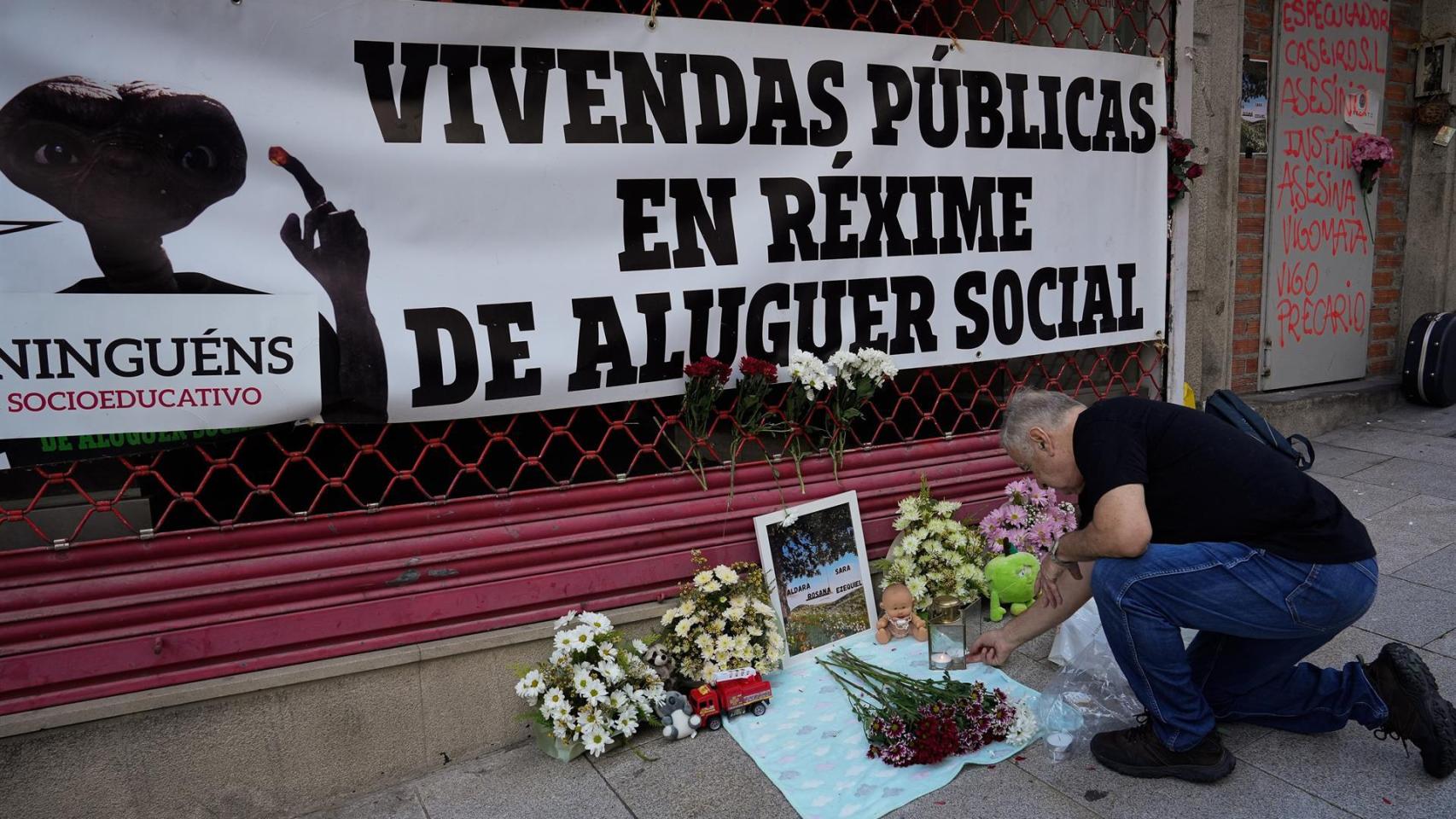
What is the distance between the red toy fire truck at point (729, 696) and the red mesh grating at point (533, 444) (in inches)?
32.7

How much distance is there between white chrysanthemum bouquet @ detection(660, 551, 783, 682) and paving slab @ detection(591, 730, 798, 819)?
0.86ft

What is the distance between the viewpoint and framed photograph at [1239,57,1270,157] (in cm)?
603

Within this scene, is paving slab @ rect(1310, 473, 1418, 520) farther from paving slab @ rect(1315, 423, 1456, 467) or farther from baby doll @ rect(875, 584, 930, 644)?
baby doll @ rect(875, 584, 930, 644)

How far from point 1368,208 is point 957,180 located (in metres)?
4.52

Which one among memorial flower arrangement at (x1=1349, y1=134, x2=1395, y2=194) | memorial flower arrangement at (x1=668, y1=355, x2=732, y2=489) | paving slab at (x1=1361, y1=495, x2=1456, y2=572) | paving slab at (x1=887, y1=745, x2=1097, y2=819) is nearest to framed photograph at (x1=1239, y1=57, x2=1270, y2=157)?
memorial flower arrangement at (x1=1349, y1=134, x2=1395, y2=194)

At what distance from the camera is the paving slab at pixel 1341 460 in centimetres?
583

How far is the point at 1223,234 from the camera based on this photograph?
582cm

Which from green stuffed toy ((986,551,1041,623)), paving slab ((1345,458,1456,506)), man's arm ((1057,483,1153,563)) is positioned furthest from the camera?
paving slab ((1345,458,1456,506))

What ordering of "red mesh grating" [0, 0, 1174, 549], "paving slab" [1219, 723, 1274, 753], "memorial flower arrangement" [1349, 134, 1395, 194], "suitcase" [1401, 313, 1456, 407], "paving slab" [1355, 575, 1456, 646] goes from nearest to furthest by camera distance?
"red mesh grating" [0, 0, 1174, 549] → "paving slab" [1219, 723, 1274, 753] → "paving slab" [1355, 575, 1456, 646] → "memorial flower arrangement" [1349, 134, 1395, 194] → "suitcase" [1401, 313, 1456, 407]

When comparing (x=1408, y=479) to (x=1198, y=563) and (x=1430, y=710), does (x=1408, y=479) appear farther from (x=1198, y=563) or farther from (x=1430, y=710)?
(x=1198, y=563)

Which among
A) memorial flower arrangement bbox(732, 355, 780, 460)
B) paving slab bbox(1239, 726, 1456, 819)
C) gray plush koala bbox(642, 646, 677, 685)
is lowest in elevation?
paving slab bbox(1239, 726, 1456, 819)

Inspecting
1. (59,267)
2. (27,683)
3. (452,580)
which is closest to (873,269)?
(452,580)

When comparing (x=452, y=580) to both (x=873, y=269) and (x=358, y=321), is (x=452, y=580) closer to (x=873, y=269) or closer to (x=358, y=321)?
(x=358, y=321)

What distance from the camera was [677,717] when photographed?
10.8 feet
